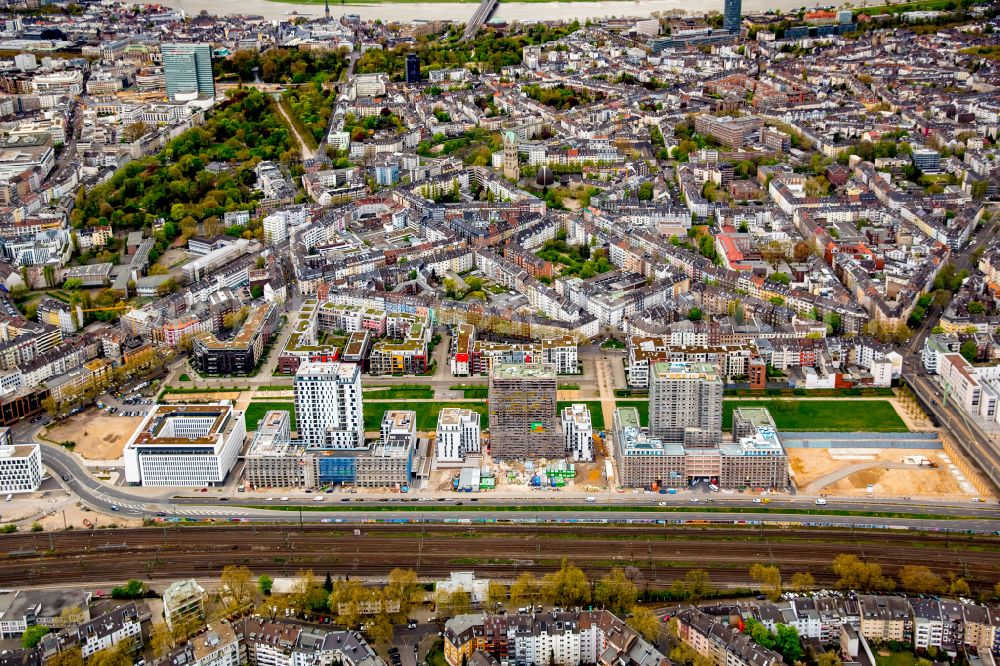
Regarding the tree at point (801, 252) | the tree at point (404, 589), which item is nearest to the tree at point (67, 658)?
the tree at point (404, 589)

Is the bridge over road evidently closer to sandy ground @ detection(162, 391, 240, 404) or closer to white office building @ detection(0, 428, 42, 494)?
sandy ground @ detection(162, 391, 240, 404)

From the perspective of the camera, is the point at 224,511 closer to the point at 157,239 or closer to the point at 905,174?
the point at 157,239

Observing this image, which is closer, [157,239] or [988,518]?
[988,518]

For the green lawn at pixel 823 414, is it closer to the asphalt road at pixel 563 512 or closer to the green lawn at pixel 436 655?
the asphalt road at pixel 563 512

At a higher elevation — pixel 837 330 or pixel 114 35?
pixel 114 35

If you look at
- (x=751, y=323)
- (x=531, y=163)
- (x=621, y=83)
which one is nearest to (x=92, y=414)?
(x=751, y=323)

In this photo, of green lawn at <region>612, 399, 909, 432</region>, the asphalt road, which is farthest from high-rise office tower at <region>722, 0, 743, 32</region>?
the asphalt road
